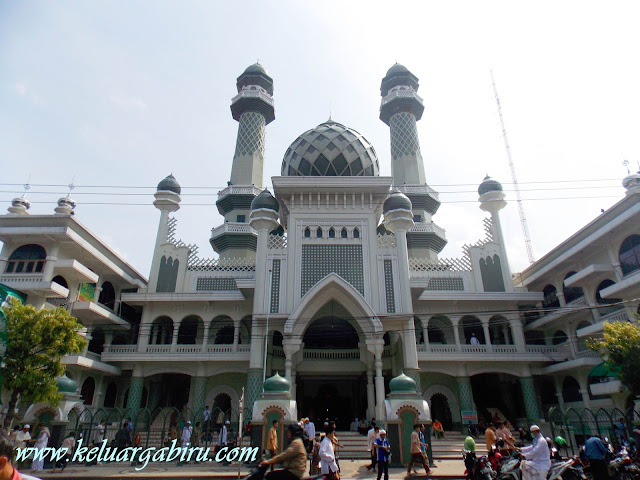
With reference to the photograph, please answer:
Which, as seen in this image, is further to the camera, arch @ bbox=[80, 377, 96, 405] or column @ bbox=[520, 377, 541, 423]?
arch @ bbox=[80, 377, 96, 405]

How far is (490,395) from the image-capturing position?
24.4 metres

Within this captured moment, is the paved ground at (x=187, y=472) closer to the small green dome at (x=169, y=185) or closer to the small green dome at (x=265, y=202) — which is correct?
the small green dome at (x=265, y=202)

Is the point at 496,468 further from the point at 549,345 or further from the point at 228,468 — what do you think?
the point at 549,345

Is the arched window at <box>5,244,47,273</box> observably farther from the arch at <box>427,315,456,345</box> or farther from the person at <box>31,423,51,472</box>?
the arch at <box>427,315,456,345</box>

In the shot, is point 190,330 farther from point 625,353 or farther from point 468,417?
point 625,353

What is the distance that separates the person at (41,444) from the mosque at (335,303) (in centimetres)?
571

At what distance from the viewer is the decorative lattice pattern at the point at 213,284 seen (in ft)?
76.4

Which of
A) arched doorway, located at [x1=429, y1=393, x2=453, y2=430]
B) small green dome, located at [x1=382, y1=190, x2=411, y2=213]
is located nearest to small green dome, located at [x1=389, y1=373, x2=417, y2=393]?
arched doorway, located at [x1=429, y1=393, x2=453, y2=430]

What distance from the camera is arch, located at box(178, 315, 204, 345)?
23239 millimetres

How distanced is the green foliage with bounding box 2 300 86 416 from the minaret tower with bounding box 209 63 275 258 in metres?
14.3

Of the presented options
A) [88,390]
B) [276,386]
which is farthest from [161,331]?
[276,386]

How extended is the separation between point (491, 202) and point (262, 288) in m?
14.8

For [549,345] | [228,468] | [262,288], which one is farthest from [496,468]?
[549,345]

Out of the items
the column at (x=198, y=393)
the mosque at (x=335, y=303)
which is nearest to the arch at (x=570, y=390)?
the mosque at (x=335, y=303)
